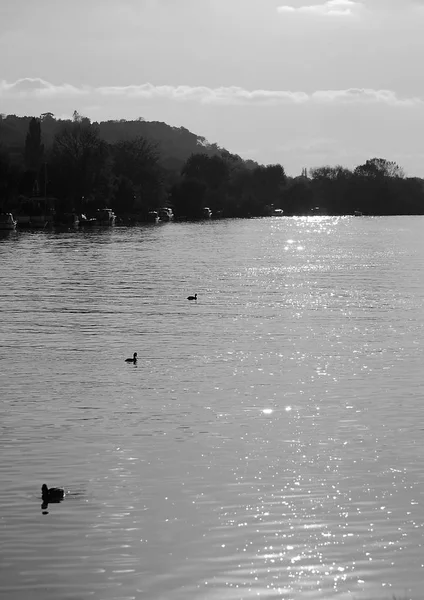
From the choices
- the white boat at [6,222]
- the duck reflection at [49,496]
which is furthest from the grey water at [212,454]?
the white boat at [6,222]

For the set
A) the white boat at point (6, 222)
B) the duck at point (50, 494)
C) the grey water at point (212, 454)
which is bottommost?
the grey water at point (212, 454)

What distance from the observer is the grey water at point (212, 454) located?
56.2 ft

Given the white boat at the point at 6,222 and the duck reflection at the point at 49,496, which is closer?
the duck reflection at the point at 49,496

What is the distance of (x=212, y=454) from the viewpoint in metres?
24.1

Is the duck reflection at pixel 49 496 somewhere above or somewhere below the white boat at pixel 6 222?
below

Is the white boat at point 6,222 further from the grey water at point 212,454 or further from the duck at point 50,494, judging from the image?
the duck at point 50,494

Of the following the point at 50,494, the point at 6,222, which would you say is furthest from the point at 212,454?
the point at 6,222

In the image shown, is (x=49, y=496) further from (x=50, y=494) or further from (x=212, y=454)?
(x=212, y=454)

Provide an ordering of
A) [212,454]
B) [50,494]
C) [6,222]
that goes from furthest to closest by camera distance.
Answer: [6,222]
[212,454]
[50,494]

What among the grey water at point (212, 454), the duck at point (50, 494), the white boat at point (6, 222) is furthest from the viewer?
the white boat at point (6, 222)

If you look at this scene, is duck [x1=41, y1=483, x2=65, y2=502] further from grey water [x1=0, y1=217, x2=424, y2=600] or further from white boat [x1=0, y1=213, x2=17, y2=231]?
white boat [x1=0, y1=213, x2=17, y2=231]

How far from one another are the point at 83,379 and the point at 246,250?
103718 mm

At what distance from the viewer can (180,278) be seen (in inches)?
3241

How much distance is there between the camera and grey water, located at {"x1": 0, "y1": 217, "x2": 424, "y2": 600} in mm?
17125
